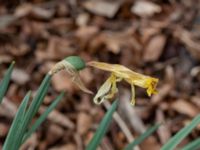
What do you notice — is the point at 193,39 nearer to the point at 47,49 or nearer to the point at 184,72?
the point at 184,72

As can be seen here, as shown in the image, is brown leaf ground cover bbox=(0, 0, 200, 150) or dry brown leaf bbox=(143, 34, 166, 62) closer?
brown leaf ground cover bbox=(0, 0, 200, 150)

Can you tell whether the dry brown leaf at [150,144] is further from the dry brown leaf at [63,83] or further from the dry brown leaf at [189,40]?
the dry brown leaf at [189,40]

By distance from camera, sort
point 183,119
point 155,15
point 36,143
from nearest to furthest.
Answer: point 36,143, point 183,119, point 155,15

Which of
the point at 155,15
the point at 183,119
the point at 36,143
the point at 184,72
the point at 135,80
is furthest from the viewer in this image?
the point at 155,15

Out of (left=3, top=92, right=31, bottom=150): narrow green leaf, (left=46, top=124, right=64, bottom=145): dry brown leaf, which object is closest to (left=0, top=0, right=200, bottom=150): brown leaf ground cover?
(left=46, top=124, right=64, bottom=145): dry brown leaf

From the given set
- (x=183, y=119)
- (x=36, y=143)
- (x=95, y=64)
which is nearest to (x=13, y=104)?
(x=36, y=143)

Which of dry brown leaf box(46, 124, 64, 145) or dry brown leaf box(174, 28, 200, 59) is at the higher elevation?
dry brown leaf box(174, 28, 200, 59)

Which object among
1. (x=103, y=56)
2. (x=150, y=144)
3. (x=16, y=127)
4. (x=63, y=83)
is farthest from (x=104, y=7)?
(x=16, y=127)

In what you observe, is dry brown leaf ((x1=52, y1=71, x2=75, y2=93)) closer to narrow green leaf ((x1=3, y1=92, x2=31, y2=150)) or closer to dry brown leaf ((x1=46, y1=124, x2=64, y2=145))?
dry brown leaf ((x1=46, y1=124, x2=64, y2=145))
